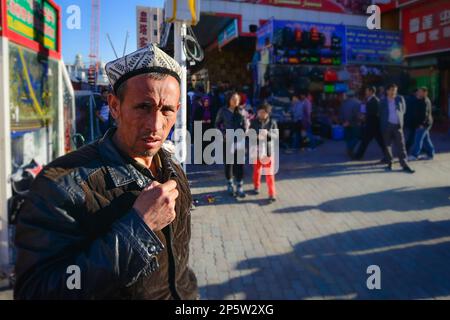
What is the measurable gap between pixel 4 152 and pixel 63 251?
247cm

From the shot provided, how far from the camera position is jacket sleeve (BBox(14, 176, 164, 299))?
1141 millimetres

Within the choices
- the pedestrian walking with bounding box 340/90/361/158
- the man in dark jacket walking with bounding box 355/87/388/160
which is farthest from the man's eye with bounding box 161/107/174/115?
the pedestrian walking with bounding box 340/90/361/158

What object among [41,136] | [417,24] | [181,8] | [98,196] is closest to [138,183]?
[98,196]

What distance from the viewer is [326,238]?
181 inches

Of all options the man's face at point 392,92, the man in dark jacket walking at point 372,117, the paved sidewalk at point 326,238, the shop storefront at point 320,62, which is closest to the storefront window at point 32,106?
the paved sidewalk at point 326,238

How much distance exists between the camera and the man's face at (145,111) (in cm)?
131

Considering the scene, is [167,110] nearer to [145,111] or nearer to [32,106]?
[145,111]

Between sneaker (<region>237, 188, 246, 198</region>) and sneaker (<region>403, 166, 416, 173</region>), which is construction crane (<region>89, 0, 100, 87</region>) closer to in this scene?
sneaker (<region>237, 188, 246, 198</region>)

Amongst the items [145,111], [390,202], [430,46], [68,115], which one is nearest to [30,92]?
[68,115]

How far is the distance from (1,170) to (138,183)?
2.42 metres

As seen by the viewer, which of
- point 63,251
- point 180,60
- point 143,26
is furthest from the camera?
point 180,60

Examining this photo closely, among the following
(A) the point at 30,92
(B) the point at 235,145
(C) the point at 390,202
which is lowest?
(C) the point at 390,202

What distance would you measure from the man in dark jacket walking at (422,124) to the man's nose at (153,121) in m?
8.60
